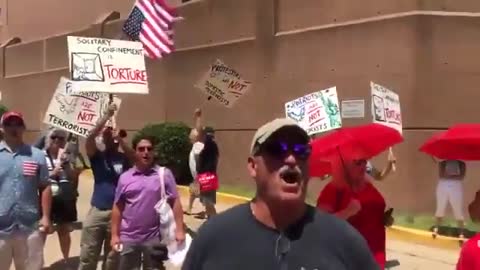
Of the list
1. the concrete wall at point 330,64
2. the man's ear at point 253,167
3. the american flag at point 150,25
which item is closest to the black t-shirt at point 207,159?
the concrete wall at point 330,64

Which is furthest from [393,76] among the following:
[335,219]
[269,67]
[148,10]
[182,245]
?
[335,219]

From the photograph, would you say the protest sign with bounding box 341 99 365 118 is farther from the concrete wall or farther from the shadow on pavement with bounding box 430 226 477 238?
the shadow on pavement with bounding box 430 226 477 238

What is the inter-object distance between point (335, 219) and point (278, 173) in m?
0.28

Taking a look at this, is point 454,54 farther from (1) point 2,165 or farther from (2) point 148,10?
(1) point 2,165

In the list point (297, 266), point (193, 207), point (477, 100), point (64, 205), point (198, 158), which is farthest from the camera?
point (193, 207)

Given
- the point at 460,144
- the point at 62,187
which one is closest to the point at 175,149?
the point at 62,187

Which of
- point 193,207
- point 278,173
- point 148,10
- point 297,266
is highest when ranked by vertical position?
point 148,10

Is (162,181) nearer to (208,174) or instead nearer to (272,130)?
(272,130)

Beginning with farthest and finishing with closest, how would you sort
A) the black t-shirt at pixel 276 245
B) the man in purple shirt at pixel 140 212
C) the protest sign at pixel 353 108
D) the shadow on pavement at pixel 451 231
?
the protest sign at pixel 353 108 → the shadow on pavement at pixel 451 231 → the man in purple shirt at pixel 140 212 → the black t-shirt at pixel 276 245

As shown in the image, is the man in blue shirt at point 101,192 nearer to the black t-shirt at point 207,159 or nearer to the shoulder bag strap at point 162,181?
the shoulder bag strap at point 162,181

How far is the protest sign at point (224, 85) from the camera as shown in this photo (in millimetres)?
12219

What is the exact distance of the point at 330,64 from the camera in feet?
55.3

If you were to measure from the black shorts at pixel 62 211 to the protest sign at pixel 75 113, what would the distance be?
3.68 ft

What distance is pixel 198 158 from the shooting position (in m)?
13.5
